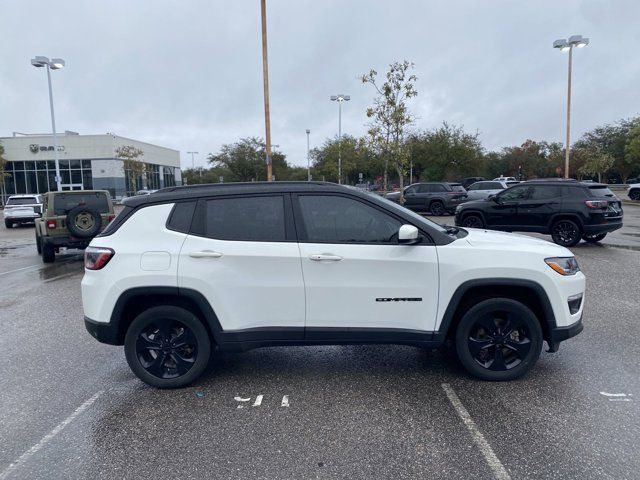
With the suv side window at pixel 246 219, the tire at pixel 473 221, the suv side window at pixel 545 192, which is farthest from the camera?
the tire at pixel 473 221

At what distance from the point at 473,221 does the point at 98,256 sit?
12.2m

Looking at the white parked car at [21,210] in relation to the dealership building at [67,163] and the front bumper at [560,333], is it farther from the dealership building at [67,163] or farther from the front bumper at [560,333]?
the front bumper at [560,333]

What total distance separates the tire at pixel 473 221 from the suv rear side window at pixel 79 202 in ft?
33.9

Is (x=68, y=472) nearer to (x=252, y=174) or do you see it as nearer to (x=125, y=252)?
(x=125, y=252)

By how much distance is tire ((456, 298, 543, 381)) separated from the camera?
413cm

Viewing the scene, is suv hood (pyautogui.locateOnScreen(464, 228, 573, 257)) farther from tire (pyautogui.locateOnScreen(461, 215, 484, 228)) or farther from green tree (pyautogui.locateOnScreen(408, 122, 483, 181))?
green tree (pyautogui.locateOnScreen(408, 122, 483, 181))

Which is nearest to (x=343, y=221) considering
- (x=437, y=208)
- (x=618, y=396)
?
(x=618, y=396)

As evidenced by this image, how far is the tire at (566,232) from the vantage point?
12.1 meters

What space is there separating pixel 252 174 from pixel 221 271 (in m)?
38.7

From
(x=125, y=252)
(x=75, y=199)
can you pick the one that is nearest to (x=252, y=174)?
(x=75, y=199)

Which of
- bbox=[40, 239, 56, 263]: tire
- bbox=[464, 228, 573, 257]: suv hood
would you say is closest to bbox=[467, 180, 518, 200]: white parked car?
bbox=[40, 239, 56, 263]: tire

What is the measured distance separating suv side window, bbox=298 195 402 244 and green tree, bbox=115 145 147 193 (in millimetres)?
48772

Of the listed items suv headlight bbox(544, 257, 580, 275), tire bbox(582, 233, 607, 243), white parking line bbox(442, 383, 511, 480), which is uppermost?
suv headlight bbox(544, 257, 580, 275)

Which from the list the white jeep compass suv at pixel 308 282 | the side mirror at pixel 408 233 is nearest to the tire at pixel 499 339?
the white jeep compass suv at pixel 308 282
